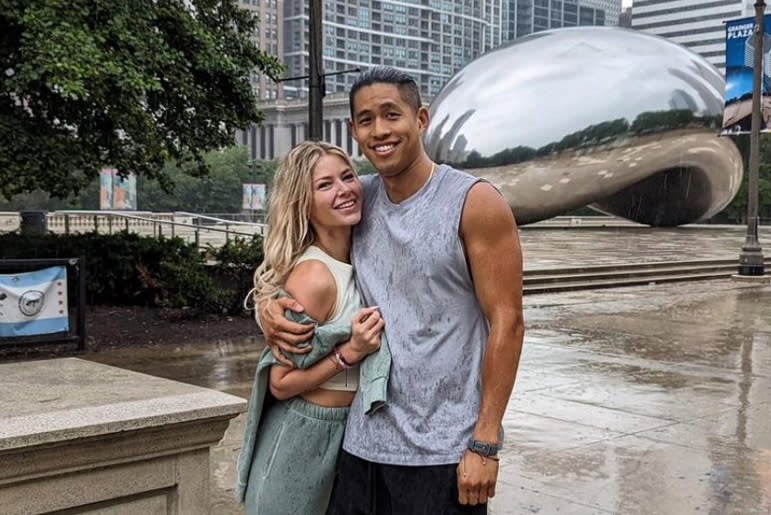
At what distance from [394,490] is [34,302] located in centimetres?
756

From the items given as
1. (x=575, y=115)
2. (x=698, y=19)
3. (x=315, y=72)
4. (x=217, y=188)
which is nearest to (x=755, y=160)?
(x=315, y=72)

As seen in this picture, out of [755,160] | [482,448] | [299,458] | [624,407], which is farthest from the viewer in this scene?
[755,160]

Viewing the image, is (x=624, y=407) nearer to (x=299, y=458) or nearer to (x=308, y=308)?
(x=299, y=458)

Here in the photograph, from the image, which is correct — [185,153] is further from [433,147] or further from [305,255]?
[433,147]

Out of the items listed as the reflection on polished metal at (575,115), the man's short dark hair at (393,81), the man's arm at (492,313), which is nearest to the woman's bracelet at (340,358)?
the man's arm at (492,313)

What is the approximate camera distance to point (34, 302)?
30.2ft

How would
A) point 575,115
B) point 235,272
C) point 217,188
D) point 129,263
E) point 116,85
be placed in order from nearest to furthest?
point 116,85 < point 235,272 < point 129,263 < point 575,115 < point 217,188

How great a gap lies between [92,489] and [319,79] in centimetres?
1047

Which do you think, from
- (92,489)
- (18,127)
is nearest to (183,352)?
(18,127)

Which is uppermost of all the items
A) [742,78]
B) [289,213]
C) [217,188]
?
Answer: [742,78]

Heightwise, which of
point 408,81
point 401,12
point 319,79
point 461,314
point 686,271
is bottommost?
point 686,271

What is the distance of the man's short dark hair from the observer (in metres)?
2.50

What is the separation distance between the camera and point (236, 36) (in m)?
13.2

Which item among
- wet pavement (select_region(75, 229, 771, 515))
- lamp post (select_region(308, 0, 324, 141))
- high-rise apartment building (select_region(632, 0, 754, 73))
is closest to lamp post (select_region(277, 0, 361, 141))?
lamp post (select_region(308, 0, 324, 141))
